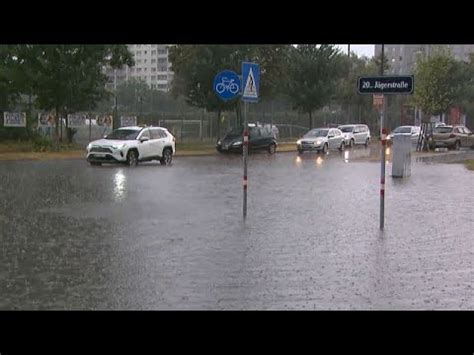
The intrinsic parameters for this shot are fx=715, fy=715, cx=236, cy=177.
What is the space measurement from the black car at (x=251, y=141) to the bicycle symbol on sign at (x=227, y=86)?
97.1 inches

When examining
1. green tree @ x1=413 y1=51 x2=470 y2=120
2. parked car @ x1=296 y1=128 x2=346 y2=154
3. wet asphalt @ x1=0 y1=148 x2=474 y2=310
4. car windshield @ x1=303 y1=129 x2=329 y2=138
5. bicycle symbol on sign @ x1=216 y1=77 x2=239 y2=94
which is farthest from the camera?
green tree @ x1=413 y1=51 x2=470 y2=120

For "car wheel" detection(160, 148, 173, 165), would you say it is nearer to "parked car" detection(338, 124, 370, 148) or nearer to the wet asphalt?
the wet asphalt

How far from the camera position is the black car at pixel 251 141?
3956 centimetres

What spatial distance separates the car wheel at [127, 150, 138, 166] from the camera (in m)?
28.2

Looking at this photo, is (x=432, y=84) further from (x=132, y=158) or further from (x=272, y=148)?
(x=132, y=158)

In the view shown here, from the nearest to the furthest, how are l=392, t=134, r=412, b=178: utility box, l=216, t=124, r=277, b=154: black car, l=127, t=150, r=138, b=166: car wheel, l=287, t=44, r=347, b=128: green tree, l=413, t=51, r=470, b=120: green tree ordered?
l=392, t=134, r=412, b=178: utility box < l=127, t=150, r=138, b=166: car wheel < l=216, t=124, r=277, b=154: black car < l=413, t=51, r=470, b=120: green tree < l=287, t=44, r=347, b=128: green tree

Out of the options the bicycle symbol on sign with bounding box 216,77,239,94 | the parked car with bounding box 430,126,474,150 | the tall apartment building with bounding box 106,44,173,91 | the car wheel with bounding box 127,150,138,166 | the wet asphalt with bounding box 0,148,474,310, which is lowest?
the wet asphalt with bounding box 0,148,474,310

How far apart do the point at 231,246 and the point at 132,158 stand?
59.5 feet

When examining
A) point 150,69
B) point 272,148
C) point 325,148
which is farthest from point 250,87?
point 150,69

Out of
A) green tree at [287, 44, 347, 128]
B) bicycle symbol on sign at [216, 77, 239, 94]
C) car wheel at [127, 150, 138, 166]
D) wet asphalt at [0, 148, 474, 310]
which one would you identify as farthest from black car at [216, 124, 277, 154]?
wet asphalt at [0, 148, 474, 310]

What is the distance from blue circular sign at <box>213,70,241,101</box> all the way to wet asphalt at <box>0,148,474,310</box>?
1933cm

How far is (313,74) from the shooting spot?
5134cm
